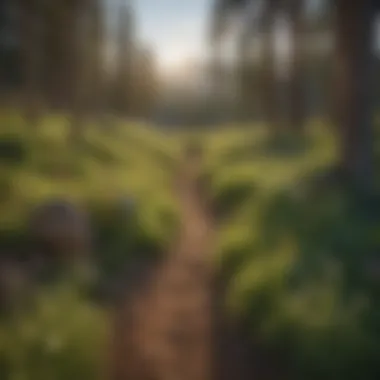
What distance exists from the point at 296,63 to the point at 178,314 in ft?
2.71

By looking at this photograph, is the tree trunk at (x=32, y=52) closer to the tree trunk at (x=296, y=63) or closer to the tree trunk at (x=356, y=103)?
the tree trunk at (x=296, y=63)

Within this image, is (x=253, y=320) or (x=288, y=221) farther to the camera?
(x=288, y=221)

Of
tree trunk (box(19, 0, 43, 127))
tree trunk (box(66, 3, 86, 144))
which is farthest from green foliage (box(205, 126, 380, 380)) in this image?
tree trunk (box(19, 0, 43, 127))

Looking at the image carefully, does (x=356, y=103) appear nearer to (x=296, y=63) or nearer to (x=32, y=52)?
(x=296, y=63)

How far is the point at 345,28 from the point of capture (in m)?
1.89

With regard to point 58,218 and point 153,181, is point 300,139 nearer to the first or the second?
point 153,181

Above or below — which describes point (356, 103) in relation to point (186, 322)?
above

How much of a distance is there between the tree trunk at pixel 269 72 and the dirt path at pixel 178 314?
0.29 meters

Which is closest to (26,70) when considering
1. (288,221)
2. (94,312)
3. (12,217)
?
(12,217)

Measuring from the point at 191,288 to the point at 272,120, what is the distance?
57 cm

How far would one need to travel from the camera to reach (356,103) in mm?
1982

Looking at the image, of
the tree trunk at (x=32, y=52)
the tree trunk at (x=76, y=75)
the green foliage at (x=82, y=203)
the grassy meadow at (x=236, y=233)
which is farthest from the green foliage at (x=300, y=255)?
the tree trunk at (x=32, y=52)

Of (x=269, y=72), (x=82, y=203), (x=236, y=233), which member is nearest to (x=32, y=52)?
(x=82, y=203)

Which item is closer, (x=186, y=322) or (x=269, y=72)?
(x=186, y=322)
